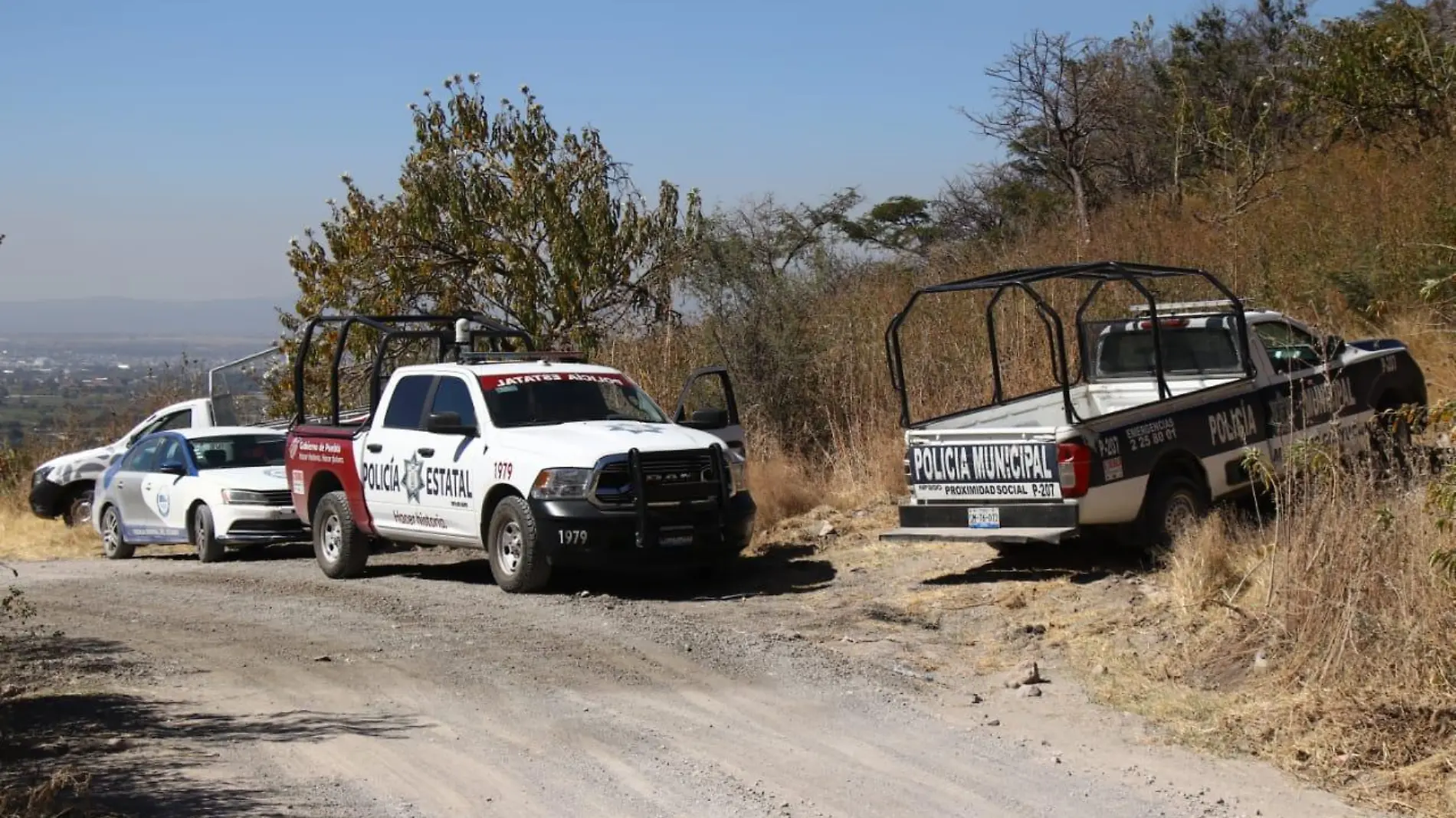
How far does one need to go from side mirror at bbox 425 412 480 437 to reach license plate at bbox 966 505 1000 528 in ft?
13.3

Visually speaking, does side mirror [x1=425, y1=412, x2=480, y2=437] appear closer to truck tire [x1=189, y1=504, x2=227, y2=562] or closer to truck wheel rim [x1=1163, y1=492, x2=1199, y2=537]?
truck tire [x1=189, y1=504, x2=227, y2=562]

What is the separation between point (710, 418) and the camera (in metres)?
13.9

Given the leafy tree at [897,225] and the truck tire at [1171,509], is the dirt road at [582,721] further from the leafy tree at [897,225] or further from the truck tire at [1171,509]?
the leafy tree at [897,225]

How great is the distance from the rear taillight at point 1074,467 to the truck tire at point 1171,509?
0.74 meters

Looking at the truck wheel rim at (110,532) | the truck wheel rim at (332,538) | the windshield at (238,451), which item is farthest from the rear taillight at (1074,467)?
the truck wheel rim at (110,532)

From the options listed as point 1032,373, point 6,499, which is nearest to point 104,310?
point 6,499

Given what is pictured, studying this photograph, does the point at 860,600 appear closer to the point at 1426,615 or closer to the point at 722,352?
the point at 1426,615

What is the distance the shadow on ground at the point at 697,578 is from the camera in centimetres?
1280

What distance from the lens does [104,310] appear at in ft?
628

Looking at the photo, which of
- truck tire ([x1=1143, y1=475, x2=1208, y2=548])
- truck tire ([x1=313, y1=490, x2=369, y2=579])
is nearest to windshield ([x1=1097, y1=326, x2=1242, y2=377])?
truck tire ([x1=1143, y1=475, x2=1208, y2=548])

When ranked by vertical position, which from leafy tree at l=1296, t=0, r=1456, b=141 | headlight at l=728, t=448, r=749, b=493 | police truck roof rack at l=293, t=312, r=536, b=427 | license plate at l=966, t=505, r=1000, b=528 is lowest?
license plate at l=966, t=505, r=1000, b=528

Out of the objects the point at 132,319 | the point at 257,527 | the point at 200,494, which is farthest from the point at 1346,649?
the point at 132,319

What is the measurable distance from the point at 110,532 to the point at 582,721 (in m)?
12.9

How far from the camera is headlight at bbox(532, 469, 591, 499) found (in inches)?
484
